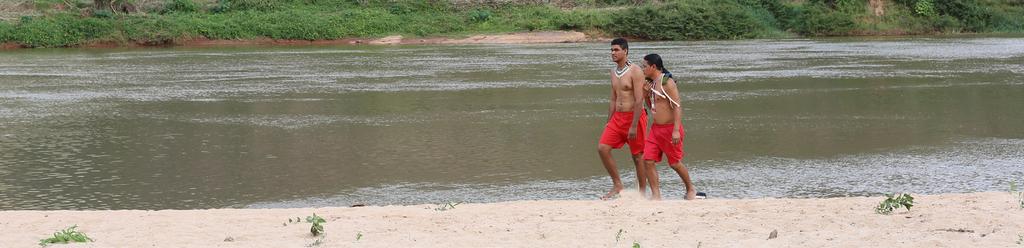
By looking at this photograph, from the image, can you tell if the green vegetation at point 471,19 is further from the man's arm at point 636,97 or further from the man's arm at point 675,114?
the man's arm at point 675,114

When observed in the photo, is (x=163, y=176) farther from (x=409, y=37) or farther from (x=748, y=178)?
(x=409, y=37)

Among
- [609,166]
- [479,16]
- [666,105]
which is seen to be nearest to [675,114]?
[666,105]

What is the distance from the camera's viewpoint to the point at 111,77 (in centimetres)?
2598

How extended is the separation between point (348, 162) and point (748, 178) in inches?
157

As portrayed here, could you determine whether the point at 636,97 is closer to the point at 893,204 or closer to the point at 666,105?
the point at 666,105

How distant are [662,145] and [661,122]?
0.57ft

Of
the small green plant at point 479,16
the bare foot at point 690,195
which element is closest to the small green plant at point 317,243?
the bare foot at point 690,195

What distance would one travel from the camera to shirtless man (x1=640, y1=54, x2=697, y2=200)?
9133 millimetres

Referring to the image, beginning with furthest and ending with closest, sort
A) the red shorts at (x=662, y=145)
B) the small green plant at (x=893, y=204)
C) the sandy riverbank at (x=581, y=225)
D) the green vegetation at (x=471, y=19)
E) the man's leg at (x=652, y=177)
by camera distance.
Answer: the green vegetation at (x=471, y=19)
the man's leg at (x=652, y=177)
the red shorts at (x=662, y=145)
the small green plant at (x=893, y=204)
the sandy riverbank at (x=581, y=225)

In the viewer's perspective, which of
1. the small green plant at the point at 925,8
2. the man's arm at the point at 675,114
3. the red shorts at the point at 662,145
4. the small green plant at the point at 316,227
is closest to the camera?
the small green plant at the point at 316,227

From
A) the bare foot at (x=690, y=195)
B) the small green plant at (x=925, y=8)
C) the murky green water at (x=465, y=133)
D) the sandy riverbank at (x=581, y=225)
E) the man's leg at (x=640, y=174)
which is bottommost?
the small green plant at (x=925, y=8)

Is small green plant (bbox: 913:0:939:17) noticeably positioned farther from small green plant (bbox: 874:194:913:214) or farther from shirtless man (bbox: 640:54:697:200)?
small green plant (bbox: 874:194:913:214)

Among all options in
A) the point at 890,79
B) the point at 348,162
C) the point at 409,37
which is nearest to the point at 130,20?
the point at 409,37

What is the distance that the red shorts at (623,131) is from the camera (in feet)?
30.6
